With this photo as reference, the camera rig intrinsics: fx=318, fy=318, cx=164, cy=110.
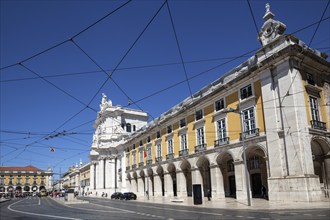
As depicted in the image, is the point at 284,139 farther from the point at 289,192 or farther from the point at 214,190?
the point at 214,190

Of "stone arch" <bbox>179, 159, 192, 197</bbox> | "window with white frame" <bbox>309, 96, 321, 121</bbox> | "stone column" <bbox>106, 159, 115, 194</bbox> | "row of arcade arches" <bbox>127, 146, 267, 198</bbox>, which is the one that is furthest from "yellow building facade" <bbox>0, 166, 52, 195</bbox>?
"window with white frame" <bbox>309, 96, 321, 121</bbox>

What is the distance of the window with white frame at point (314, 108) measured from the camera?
86.5 ft

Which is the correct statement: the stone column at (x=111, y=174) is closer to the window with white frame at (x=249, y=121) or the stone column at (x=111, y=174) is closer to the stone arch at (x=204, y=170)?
the stone arch at (x=204, y=170)

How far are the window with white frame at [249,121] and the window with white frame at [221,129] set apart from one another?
3079 millimetres

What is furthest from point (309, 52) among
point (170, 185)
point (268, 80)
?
point (170, 185)

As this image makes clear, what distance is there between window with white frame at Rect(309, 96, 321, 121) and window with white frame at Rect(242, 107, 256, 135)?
16.0 feet

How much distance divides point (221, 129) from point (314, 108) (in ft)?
31.1

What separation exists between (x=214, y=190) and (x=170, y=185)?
469 inches

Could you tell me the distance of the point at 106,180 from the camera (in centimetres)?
7538

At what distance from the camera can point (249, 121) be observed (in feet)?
96.3

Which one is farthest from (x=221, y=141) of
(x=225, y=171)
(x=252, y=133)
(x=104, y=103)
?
(x=104, y=103)

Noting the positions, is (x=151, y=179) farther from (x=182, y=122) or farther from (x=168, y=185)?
(x=182, y=122)

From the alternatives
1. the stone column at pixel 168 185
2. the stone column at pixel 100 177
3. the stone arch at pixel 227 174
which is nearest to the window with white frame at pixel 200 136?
the stone arch at pixel 227 174

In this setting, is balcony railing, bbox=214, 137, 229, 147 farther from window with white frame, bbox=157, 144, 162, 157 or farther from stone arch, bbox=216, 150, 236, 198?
window with white frame, bbox=157, 144, 162, 157
